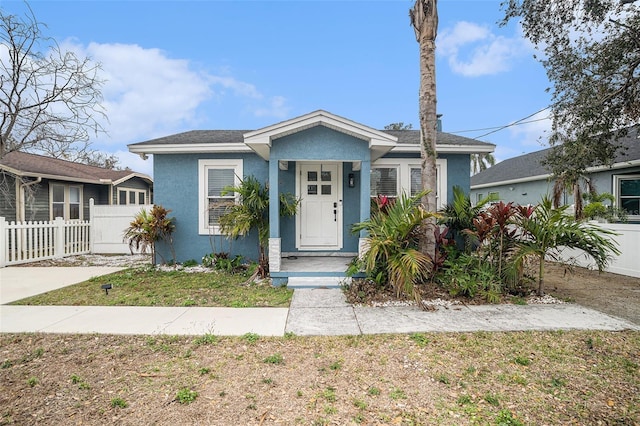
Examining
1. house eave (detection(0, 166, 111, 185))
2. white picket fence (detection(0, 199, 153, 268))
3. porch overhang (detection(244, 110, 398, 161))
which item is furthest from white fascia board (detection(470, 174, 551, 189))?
house eave (detection(0, 166, 111, 185))

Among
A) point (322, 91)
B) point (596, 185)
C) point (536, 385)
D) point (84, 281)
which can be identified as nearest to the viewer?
point (536, 385)

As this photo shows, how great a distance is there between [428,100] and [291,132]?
2.76m

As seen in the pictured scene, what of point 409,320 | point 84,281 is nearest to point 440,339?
point 409,320

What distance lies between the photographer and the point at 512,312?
4781mm

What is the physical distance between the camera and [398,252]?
5.40 meters

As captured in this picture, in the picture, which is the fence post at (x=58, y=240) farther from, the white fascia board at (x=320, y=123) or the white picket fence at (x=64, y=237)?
the white fascia board at (x=320, y=123)

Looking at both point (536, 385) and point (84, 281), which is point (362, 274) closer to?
point (536, 385)

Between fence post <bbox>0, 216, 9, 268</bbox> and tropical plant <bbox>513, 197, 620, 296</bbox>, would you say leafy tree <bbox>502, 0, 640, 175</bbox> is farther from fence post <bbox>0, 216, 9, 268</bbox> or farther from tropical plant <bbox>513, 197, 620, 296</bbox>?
fence post <bbox>0, 216, 9, 268</bbox>

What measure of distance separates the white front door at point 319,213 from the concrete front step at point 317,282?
1786 mm

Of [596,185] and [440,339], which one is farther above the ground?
[596,185]

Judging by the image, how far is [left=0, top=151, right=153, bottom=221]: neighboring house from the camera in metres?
10.7

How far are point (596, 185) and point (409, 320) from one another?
12642 mm

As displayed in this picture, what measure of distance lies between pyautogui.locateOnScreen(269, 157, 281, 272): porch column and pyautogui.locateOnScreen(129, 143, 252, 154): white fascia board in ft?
5.58

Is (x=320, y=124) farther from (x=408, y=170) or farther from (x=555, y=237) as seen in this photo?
(x=555, y=237)
